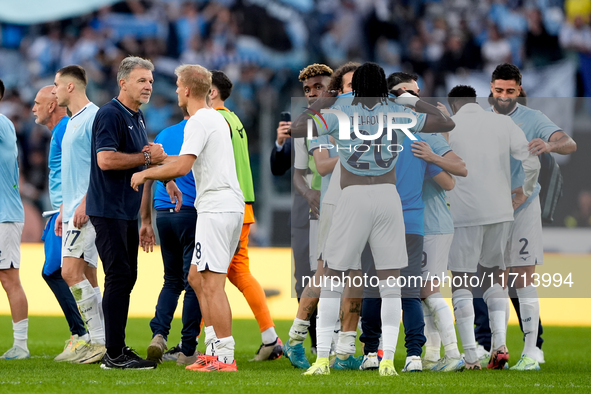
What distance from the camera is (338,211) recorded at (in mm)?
5793

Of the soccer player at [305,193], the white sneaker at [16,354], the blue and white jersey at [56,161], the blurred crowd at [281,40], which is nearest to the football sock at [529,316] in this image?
the soccer player at [305,193]

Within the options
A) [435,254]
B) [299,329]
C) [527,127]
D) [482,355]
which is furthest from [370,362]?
[527,127]

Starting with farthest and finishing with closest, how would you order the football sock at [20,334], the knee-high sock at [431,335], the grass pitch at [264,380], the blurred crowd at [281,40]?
the blurred crowd at [281,40] < the football sock at [20,334] < the knee-high sock at [431,335] < the grass pitch at [264,380]

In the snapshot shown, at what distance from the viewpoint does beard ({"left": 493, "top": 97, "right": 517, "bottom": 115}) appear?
275 inches

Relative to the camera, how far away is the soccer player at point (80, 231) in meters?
6.52

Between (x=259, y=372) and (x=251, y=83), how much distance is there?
1158cm

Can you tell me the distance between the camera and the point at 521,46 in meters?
17.6

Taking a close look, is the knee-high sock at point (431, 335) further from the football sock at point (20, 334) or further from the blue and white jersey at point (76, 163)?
the football sock at point (20, 334)

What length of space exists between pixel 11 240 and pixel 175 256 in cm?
161

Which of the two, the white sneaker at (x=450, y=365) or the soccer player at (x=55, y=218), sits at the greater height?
the soccer player at (x=55, y=218)

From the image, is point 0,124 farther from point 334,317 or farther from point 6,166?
point 334,317

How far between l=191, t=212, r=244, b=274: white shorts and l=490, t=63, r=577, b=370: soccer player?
2.59m

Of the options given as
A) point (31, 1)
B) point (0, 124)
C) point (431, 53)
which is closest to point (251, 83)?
point (431, 53)

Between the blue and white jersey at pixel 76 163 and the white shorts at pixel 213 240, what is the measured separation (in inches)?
53.5
